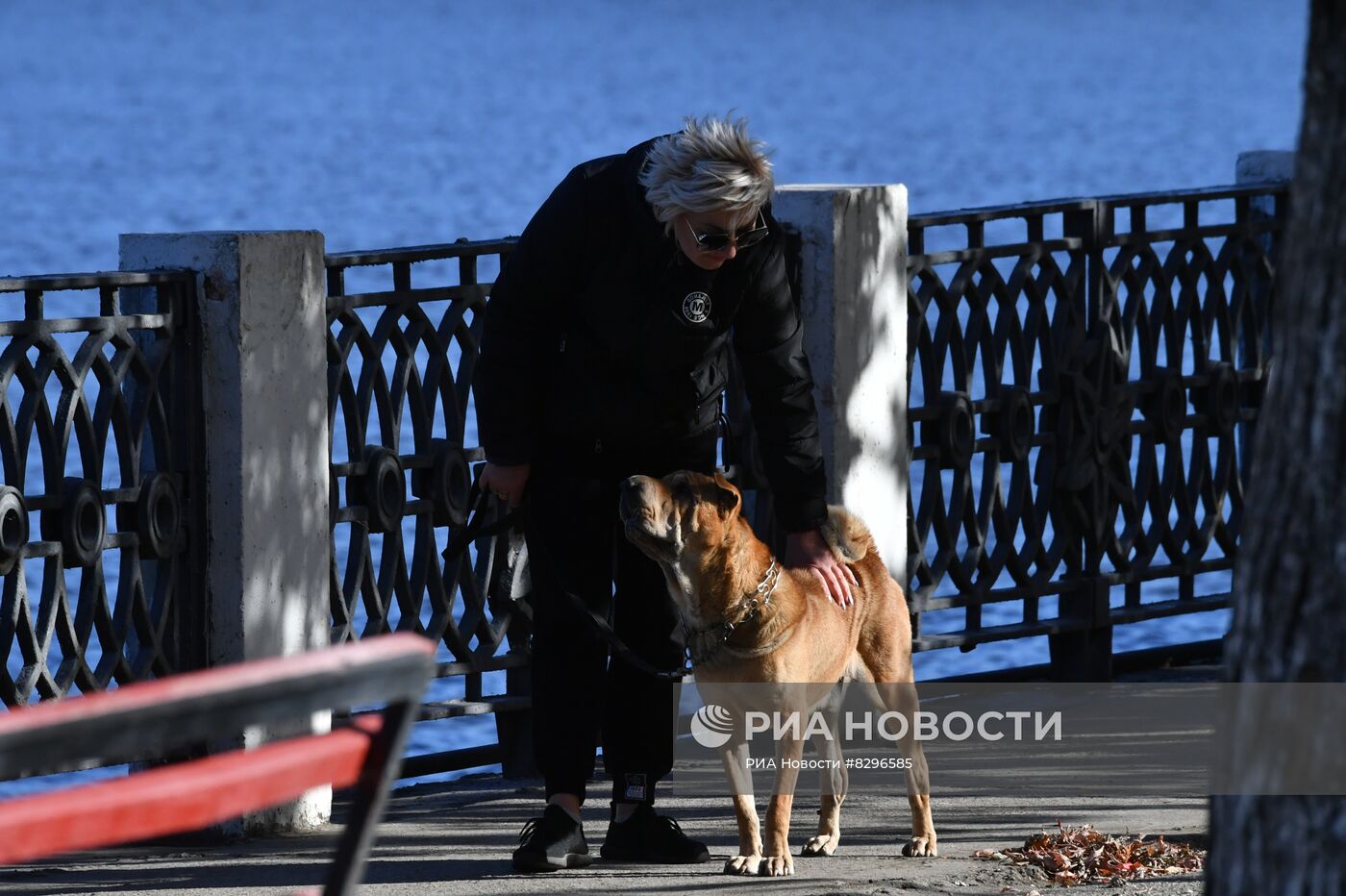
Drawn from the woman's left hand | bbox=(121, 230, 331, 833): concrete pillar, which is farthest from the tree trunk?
bbox=(121, 230, 331, 833): concrete pillar

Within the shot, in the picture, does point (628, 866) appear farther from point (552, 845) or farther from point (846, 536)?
point (846, 536)

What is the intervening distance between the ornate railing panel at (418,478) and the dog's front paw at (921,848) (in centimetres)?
162

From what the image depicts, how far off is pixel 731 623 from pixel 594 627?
44cm

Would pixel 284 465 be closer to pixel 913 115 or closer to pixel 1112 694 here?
pixel 1112 694

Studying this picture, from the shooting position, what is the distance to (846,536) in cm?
611

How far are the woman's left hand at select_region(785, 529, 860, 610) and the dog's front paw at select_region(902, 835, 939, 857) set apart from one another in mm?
723

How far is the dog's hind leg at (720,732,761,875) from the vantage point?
5.79 m

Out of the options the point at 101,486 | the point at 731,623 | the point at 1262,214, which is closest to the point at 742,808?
the point at 731,623

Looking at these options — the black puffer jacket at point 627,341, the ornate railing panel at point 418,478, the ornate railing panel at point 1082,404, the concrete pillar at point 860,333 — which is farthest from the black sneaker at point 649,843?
the ornate railing panel at point 1082,404

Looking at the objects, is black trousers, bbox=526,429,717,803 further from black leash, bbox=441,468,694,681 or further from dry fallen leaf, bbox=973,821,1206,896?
dry fallen leaf, bbox=973,821,1206,896

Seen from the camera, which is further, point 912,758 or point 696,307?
point 912,758

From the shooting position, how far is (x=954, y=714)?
809cm

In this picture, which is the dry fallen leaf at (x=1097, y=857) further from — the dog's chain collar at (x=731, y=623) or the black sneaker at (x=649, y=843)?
the dog's chain collar at (x=731, y=623)

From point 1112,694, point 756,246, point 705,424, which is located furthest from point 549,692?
point 1112,694
